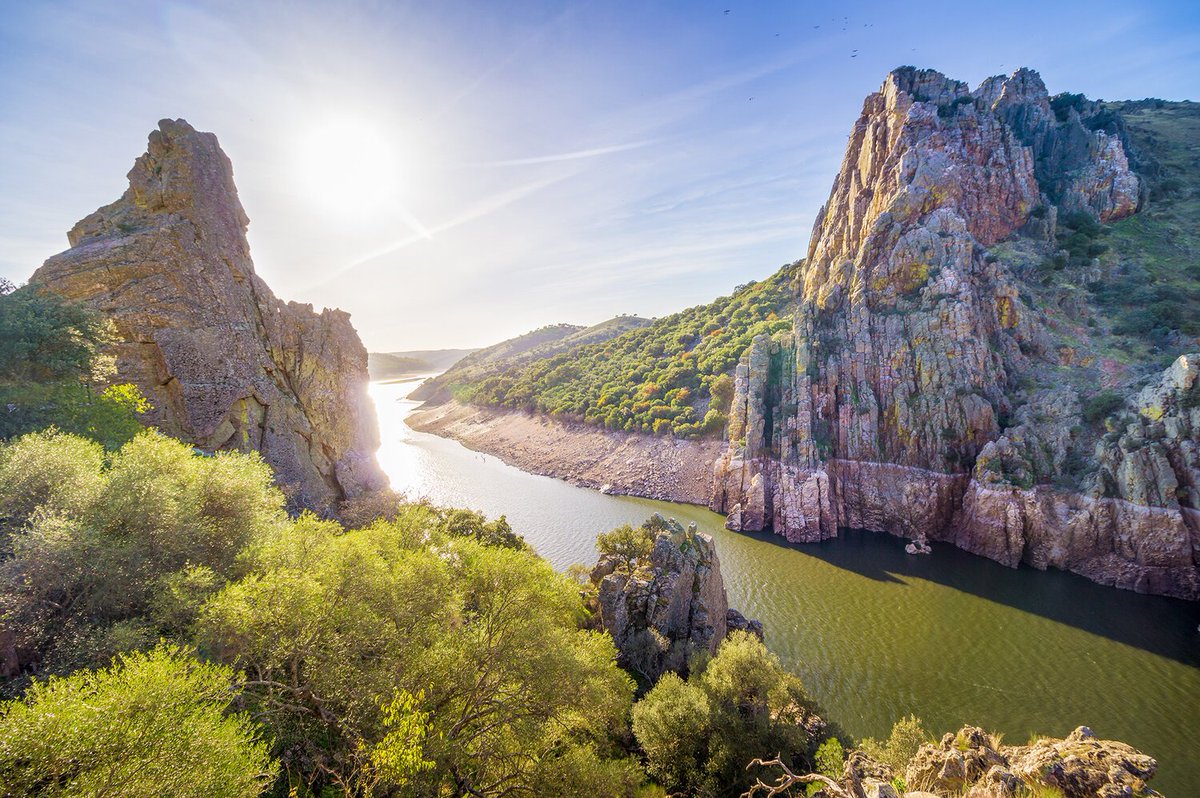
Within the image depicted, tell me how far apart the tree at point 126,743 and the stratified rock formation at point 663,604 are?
14579mm

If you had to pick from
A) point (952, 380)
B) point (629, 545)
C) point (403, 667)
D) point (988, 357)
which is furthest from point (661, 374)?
point (403, 667)

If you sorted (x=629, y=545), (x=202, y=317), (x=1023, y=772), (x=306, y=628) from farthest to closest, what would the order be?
(x=629, y=545)
(x=202, y=317)
(x=306, y=628)
(x=1023, y=772)

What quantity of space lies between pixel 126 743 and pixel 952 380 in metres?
50.7

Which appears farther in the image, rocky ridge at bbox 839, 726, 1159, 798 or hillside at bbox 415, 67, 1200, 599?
hillside at bbox 415, 67, 1200, 599

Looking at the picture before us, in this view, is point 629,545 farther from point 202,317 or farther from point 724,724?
point 202,317

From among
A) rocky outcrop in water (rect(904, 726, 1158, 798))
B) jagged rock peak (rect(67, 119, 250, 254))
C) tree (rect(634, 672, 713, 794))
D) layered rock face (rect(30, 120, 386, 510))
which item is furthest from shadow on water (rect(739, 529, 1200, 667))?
jagged rock peak (rect(67, 119, 250, 254))

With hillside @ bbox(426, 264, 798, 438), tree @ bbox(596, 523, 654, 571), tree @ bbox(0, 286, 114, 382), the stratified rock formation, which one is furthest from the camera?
hillside @ bbox(426, 264, 798, 438)

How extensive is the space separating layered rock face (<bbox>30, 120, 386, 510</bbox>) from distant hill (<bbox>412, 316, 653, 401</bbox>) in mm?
82635

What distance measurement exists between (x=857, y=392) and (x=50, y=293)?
53675mm

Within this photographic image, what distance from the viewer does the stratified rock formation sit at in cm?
1880

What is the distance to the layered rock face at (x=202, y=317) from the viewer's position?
2005cm

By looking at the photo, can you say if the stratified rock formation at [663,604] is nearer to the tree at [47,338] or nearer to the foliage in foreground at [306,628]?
the foliage in foreground at [306,628]

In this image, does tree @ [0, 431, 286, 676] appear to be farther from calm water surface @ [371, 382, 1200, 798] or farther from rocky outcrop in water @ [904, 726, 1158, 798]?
calm water surface @ [371, 382, 1200, 798]

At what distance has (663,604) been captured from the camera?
780 inches
